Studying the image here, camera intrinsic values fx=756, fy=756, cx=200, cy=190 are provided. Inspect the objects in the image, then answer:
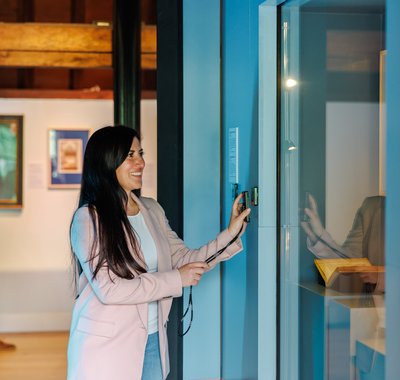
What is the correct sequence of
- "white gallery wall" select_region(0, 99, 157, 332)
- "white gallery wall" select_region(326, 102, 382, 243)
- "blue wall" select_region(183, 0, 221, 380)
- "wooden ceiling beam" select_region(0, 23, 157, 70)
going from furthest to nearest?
"wooden ceiling beam" select_region(0, 23, 157, 70), "white gallery wall" select_region(0, 99, 157, 332), "blue wall" select_region(183, 0, 221, 380), "white gallery wall" select_region(326, 102, 382, 243)

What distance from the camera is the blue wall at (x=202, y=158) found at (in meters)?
3.99

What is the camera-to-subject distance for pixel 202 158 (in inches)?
158

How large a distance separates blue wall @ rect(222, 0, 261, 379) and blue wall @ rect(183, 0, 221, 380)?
62 mm

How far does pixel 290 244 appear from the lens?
314cm

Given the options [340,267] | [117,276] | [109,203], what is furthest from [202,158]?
[340,267]

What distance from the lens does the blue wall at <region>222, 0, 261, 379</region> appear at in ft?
11.3

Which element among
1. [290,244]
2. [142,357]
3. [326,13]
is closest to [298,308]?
[290,244]

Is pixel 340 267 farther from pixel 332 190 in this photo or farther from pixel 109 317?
pixel 109 317

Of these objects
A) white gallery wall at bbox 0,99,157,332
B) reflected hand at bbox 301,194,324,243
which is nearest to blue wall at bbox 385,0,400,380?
A: reflected hand at bbox 301,194,324,243

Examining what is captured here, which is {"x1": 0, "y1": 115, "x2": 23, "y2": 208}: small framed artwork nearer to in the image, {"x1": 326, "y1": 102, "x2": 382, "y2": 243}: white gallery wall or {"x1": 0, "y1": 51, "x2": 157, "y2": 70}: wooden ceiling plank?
{"x1": 0, "y1": 51, "x2": 157, "y2": 70}: wooden ceiling plank

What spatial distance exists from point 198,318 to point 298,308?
1.04 m

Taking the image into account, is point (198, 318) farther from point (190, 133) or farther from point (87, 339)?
point (87, 339)

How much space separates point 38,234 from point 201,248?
13.6 feet

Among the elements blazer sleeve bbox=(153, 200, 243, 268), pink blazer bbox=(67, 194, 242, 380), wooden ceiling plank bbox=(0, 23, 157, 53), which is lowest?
pink blazer bbox=(67, 194, 242, 380)
